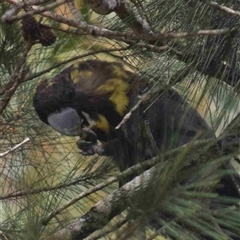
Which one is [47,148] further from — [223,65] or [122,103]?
[223,65]

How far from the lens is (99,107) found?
1654mm

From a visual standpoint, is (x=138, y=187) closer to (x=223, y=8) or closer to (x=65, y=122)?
(x=223, y=8)

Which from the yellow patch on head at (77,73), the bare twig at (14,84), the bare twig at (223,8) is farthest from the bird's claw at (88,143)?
the bare twig at (223,8)

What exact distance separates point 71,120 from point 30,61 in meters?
0.18

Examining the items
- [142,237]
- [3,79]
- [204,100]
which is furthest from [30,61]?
[142,237]

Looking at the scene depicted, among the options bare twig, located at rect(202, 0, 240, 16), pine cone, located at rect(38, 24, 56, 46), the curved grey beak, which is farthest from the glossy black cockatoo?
bare twig, located at rect(202, 0, 240, 16)

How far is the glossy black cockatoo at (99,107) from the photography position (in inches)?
55.9

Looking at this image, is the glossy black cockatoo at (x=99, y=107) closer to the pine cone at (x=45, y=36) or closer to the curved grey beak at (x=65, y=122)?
the curved grey beak at (x=65, y=122)

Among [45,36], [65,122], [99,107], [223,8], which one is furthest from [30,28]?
[99,107]

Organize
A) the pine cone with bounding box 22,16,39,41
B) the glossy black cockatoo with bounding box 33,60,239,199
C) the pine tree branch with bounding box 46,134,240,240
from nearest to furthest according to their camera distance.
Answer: the pine tree branch with bounding box 46,134,240,240, the pine cone with bounding box 22,16,39,41, the glossy black cockatoo with bounding box 33,60,239,199

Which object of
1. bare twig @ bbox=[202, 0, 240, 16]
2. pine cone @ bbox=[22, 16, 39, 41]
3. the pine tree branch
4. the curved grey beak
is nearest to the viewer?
the pine tree branch

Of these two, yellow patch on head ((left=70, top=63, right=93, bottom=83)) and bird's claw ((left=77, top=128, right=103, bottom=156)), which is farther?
yellow patch on head ((left=70, top=63, right=93, bottom=83))

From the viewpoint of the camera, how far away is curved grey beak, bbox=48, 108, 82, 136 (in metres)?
1.55

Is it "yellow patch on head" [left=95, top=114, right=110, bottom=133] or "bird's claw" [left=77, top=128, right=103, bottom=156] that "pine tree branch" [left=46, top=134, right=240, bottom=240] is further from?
"yellow patch on head" [left=95, top=114, right=110, bottom=133]
